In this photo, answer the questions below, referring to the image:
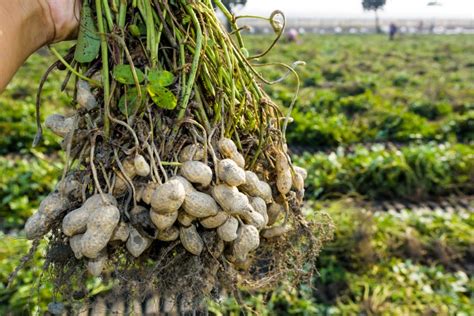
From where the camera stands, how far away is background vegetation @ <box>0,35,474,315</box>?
2.81 metres

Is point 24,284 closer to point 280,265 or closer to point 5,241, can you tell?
point 5,241

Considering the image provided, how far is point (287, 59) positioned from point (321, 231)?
36.8ft

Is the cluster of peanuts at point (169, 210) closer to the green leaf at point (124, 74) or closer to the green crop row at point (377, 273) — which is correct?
the green leaf at point (124, 74)

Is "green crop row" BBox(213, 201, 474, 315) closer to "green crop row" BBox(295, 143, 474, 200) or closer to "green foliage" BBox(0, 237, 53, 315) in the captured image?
"green crop row" BBox(295, 143, 474, 200)

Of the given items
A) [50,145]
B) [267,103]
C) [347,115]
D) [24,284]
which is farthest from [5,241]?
[347,115]

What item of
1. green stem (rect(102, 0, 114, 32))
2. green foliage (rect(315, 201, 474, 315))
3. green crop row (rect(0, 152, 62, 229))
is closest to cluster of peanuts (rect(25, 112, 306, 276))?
green stem (rect(102, 0, 114, 32))

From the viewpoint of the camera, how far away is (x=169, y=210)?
0.86 m

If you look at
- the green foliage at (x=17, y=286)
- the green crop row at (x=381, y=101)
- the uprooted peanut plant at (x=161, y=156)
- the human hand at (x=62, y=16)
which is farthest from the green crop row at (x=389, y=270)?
the green crop row at (x=381, y=101)

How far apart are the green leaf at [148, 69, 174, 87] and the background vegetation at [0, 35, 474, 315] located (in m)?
0.47

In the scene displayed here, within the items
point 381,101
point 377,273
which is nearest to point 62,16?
point 377,273

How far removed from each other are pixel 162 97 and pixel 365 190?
357 centimetres

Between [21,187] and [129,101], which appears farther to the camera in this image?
[21,187]

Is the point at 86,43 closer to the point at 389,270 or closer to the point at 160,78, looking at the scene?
the point at 160,78

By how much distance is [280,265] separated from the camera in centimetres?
118
